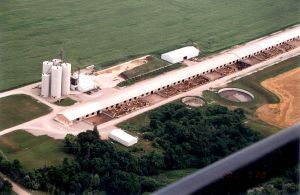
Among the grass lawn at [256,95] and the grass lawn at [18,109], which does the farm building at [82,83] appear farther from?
the grass lawn at [256,95]

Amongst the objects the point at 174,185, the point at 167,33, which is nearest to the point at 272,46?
the point at 167,33

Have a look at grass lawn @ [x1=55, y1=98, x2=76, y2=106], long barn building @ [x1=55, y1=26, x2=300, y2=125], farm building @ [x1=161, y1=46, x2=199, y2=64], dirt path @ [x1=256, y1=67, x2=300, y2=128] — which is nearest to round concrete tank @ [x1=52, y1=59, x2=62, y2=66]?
grass lawn @ [x1=55, y1=98, x2=76, y2=106]

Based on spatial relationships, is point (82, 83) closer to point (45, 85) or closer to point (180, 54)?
point (45, 85)

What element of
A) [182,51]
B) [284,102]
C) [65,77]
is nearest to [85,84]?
[65,77]

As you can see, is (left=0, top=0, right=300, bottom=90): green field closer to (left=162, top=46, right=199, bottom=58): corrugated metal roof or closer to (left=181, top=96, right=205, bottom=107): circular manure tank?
(left=162, top=46, right=199, bottom=58): corrugated metal roof

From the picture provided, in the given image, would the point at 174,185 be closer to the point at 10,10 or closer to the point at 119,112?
the point at 119,112

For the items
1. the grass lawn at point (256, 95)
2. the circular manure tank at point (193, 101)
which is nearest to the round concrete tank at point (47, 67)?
the circular manure tank at point (193, 101)
